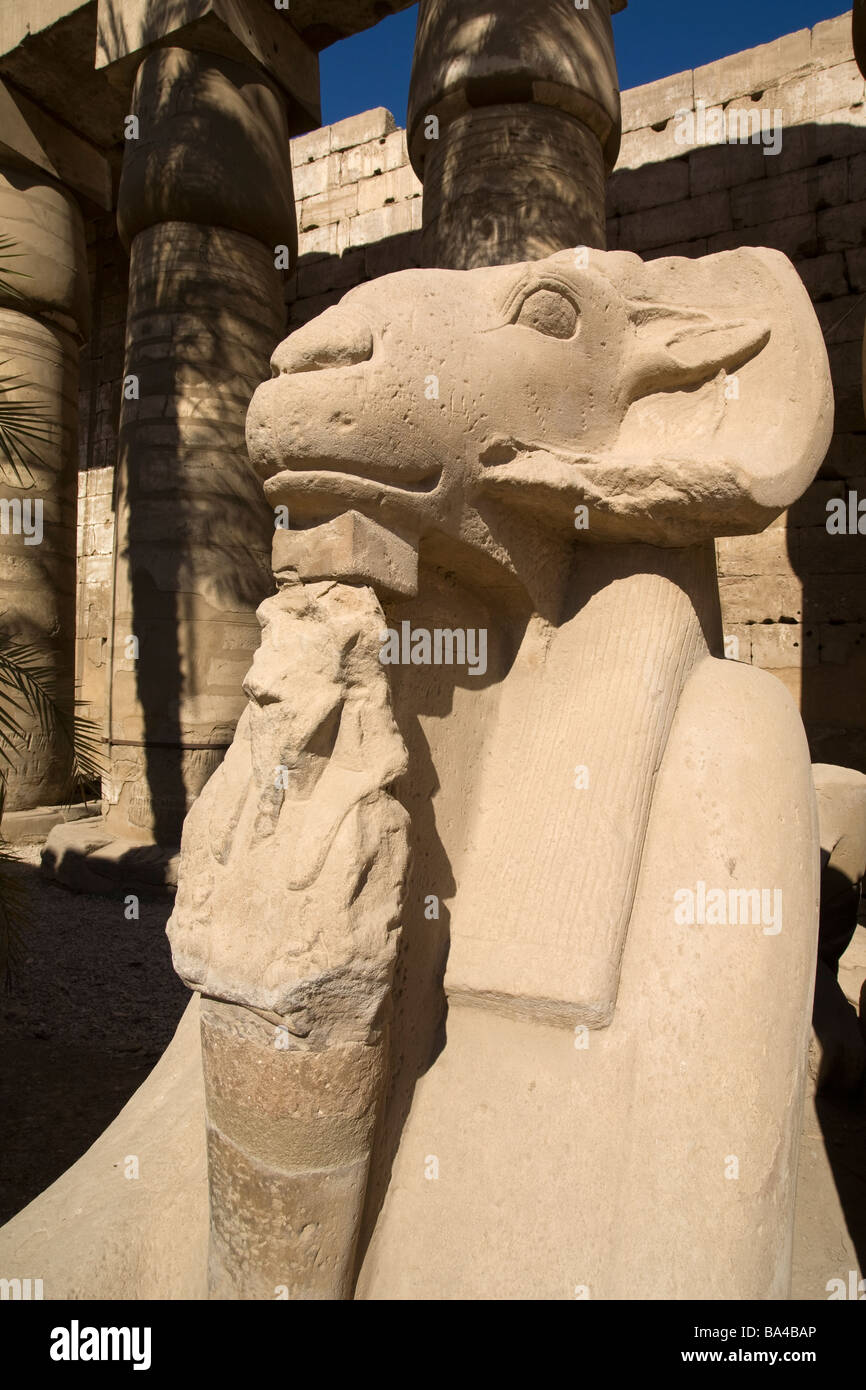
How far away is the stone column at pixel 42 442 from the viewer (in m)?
6.76

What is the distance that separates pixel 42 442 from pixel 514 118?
12.8 ft

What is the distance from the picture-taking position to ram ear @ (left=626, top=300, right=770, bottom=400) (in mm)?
1638

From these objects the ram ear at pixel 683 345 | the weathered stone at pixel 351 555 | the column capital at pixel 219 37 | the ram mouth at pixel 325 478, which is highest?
the column capital at pixel 219 37

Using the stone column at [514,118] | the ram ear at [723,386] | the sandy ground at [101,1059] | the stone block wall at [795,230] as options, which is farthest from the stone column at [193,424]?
the ram ear at [723,386]

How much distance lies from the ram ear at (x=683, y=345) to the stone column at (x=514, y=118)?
3347mm

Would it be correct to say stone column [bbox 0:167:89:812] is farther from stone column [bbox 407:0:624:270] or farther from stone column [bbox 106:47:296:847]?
stone column [bbox 407:0:624:270]

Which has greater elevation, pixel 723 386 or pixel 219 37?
pixel 219 37

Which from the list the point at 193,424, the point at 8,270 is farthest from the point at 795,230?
the point at 8,270

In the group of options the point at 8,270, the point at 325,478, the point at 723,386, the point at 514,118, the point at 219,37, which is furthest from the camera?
the point at 219,37

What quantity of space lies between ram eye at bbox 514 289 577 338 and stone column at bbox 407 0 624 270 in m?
3.46

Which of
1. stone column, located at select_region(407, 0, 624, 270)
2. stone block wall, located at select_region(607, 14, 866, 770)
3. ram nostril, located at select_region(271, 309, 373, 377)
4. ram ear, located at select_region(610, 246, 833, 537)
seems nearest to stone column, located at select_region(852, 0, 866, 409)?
stone column, located at select_region(407, 0, 624, 270)

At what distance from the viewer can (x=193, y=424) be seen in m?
6.17

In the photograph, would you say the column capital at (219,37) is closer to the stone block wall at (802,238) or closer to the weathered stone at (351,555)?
the stone block wall at (802,238)

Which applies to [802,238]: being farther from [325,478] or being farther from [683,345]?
[325,478]
